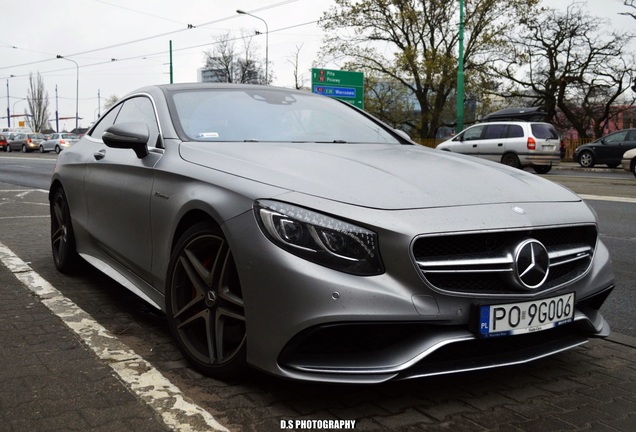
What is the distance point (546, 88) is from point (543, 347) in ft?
117

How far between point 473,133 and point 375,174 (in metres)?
20.0

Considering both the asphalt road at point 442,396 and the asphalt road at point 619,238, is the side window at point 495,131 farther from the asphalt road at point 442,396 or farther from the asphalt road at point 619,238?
the asphalt road at point 442,396

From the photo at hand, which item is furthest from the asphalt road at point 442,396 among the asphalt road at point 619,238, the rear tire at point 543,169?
the rear tire at point 543,169

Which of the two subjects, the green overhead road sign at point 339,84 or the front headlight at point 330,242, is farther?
the green overhead road sign at point 339,84

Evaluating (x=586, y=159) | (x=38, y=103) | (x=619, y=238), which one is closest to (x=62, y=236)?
(x=619, y=238)

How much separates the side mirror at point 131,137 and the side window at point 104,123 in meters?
1.27

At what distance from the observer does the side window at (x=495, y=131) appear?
2128 cm

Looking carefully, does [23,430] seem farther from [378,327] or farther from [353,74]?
[353,74]

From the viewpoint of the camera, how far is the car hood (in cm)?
272

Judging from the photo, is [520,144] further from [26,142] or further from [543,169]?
[26,142]

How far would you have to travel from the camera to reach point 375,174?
2990 millimetres

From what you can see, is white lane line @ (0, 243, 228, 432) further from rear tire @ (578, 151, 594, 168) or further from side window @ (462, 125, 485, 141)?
rear tire @ (578, 151, 594, 168)

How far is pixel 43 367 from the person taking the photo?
3.14m

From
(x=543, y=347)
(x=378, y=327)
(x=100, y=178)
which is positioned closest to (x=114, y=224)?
(x=100, y=178)
